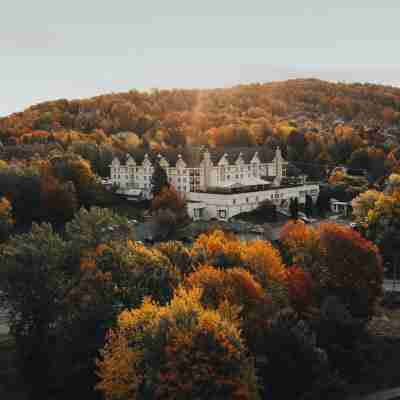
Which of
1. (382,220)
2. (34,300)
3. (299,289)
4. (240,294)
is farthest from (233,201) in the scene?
(34,300)

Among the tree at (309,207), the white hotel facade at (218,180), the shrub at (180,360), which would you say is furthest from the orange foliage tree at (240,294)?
the tree at (309,207)

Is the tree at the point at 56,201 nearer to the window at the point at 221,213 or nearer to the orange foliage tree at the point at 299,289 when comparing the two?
the window at the point at 221,213

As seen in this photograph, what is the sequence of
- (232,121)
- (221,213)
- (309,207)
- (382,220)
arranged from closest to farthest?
1. (382,220)
2. (221,213)
3. (309,207)
4. (232,121)

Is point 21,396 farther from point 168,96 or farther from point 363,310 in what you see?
point 168,96

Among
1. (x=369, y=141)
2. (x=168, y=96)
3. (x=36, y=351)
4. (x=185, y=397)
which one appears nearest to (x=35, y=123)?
(x=168, y=96)

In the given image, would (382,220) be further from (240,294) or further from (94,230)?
(94,230)

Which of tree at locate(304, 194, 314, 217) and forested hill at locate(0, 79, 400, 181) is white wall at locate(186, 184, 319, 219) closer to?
tree at locate(304, 194, 314, 217)

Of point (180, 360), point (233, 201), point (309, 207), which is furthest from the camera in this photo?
point (309, 207)
